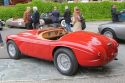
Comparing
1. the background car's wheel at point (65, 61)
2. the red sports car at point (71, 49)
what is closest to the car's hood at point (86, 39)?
the red sports car at point (71, 49)

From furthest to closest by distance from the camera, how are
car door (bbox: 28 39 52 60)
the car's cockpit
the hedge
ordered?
the hedge → the car's cockpit → car door (bbox: 28 39 52 60)

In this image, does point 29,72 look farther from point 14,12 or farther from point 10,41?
point 14,12

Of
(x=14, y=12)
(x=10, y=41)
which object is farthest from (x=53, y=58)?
(x=14, y=12)

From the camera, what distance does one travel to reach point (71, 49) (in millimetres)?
8484

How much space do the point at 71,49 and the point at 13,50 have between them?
2.78 metres

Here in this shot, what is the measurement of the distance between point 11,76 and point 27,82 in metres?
0.69

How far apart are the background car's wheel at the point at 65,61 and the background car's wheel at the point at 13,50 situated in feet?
6.37

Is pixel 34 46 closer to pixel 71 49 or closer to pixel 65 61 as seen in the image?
pixel 65 61

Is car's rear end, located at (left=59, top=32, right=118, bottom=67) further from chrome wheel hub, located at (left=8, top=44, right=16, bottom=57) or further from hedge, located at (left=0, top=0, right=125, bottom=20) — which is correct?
hedge, located at (left=0, top=0, right=125, bottom=20)

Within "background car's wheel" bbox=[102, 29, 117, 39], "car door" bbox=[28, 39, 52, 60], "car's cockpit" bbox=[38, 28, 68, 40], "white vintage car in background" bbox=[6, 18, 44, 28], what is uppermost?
"car's cockpit" bbox=[38, 28, 68, 40]

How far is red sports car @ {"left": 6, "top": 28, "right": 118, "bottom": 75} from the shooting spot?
827 cm

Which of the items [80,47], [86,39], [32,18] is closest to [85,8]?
[32,18]

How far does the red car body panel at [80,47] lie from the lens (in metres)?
8.24

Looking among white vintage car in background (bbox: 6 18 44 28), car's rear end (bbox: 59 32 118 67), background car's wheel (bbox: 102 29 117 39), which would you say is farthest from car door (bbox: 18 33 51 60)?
white vintage car in background (bbox: 6 18 44 28)
